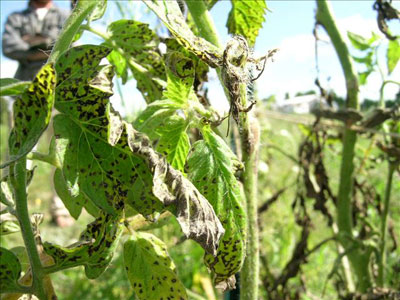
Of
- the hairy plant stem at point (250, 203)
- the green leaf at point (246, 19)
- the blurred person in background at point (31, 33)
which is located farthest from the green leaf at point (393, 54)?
the blurred person in background at point (31, 33)

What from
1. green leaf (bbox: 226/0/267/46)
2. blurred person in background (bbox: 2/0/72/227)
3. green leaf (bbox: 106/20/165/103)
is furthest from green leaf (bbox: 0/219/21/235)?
blurred person in background (bbox: 2/0/72/227)

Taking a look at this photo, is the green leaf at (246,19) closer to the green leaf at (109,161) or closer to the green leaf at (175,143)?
the green leaf at (175,143)

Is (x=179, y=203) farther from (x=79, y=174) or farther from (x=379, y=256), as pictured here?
(x=379, y=256)

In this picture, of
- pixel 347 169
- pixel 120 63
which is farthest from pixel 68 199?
pixel 347 169

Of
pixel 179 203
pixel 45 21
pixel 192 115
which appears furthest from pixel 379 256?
pixel 45 21

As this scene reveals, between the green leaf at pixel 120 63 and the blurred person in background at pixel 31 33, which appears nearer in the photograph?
the green leaf at pixel 120 63

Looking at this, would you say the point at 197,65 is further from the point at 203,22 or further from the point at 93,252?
the point at 93,252

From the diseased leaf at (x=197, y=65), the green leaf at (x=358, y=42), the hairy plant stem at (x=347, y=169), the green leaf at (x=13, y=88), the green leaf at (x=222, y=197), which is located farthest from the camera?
the green leaf at (x=358, y=42)
